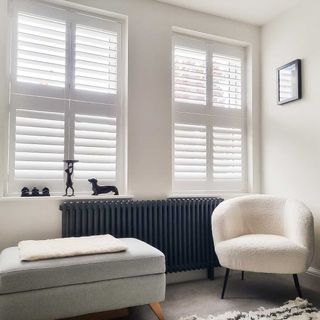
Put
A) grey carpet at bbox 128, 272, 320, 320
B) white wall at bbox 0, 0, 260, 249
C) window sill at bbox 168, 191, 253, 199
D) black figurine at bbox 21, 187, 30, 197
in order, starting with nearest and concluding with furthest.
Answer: grey carpet at bbox 128, 272, 320, 320, black figurine at bbox 21, 187, 30, 197, white wall at bbox 0, 0, 260, 249, window sill at bbox 168, 191, 253, 199

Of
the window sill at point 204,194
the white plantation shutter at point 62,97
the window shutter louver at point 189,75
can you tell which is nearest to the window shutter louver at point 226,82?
the window shutter louver at point 189,75

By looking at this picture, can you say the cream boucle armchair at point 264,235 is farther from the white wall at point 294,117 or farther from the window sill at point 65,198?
the window sill at point 65,198

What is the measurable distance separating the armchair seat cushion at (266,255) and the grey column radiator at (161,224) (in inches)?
17.9

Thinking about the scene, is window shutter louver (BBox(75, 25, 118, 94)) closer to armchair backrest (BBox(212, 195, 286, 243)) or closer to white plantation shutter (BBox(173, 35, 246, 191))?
white plantation shutter (BBox(173, 35, 246, 191))

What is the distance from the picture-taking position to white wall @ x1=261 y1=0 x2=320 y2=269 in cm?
270

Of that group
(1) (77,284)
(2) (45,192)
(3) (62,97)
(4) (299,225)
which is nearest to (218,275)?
(4) (299,225)

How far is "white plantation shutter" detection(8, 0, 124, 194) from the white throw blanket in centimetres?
59

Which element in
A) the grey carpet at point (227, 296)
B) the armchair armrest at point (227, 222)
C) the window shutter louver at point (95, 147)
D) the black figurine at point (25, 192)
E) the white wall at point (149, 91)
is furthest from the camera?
the white wall at point (149, 91)

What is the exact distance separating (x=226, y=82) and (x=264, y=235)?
5.30 ft

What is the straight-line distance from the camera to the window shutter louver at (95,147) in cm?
262

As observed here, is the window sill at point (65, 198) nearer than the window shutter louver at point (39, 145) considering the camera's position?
Yes

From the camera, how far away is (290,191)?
116 inches

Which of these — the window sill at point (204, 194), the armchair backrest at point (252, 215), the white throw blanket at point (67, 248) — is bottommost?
the white throw blanket at point (67, 248)

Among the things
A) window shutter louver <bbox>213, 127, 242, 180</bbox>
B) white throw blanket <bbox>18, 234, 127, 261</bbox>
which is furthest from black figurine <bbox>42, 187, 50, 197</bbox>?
window shutter louver <bbox>213, 127, 242, 180</bbox>
